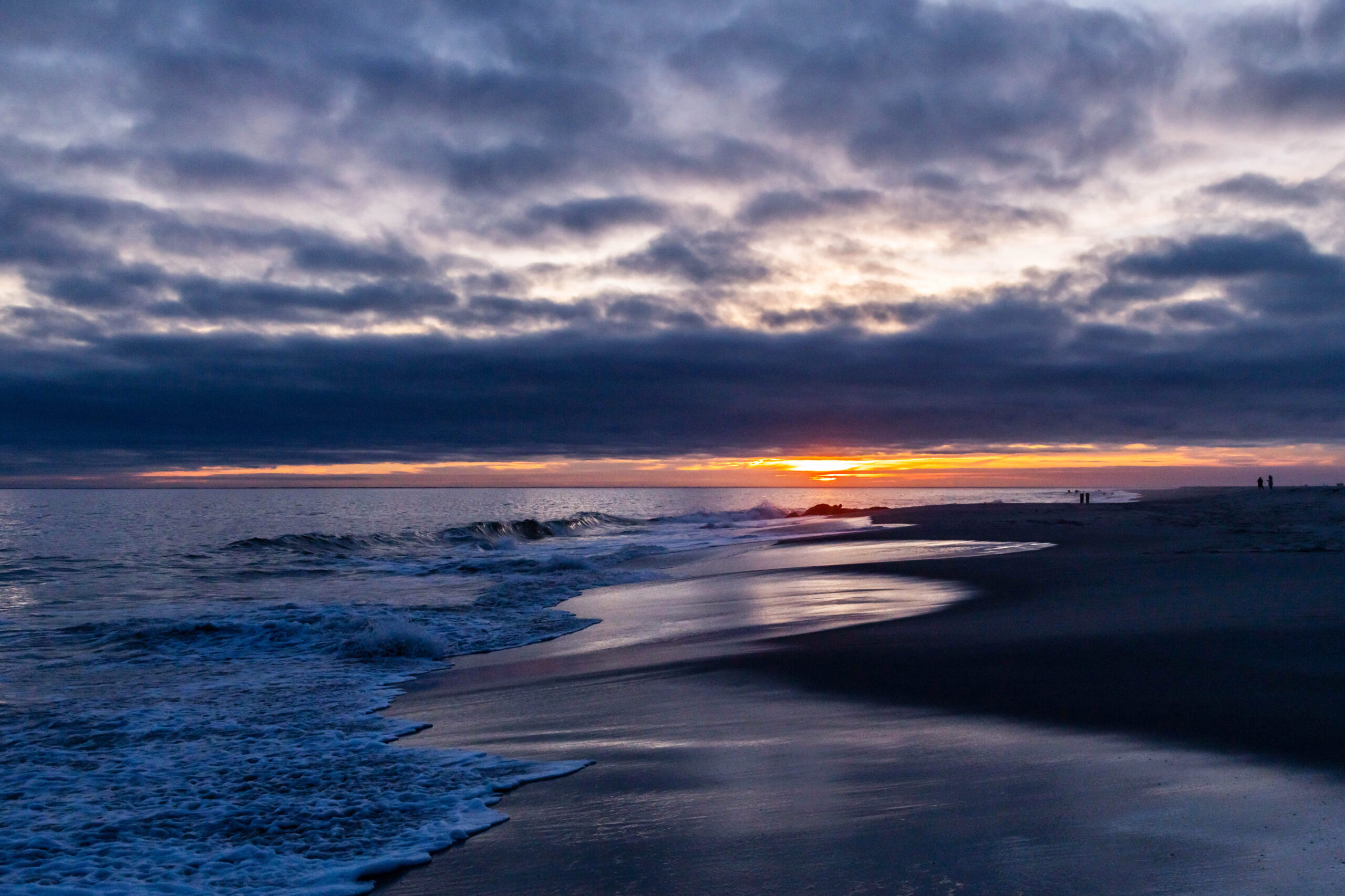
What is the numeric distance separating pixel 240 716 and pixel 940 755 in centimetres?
635

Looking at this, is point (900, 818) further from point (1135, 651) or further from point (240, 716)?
point (240, 716)

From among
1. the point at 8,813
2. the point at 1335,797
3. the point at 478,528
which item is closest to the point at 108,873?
the point at 8,813

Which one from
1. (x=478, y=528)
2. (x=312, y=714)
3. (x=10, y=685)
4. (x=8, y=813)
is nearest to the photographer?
(x=8, y=813)

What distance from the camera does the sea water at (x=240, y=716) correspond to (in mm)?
4664

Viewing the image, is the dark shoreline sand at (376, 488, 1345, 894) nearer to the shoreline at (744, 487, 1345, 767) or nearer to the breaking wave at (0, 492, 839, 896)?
the shoreline at (744, 487, 1345, 767)

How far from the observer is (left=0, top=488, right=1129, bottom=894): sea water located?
184 inches

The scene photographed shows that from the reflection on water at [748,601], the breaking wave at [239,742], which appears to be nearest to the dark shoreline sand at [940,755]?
the breaking wave at [239,742]

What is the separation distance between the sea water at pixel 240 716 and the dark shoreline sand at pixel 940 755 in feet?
1.97

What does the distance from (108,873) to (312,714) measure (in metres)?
3.40

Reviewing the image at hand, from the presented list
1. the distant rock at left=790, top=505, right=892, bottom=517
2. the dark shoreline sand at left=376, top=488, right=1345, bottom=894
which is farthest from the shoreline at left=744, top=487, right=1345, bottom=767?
the distant rock at left=790, top=505, right=892, bottom=517

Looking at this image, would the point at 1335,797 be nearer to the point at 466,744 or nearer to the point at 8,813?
the point at 466,744

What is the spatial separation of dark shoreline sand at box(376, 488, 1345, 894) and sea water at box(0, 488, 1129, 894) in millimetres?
602

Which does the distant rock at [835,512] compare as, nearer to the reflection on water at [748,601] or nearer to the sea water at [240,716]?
the sea water at [240,716]

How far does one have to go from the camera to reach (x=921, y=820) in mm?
4250
